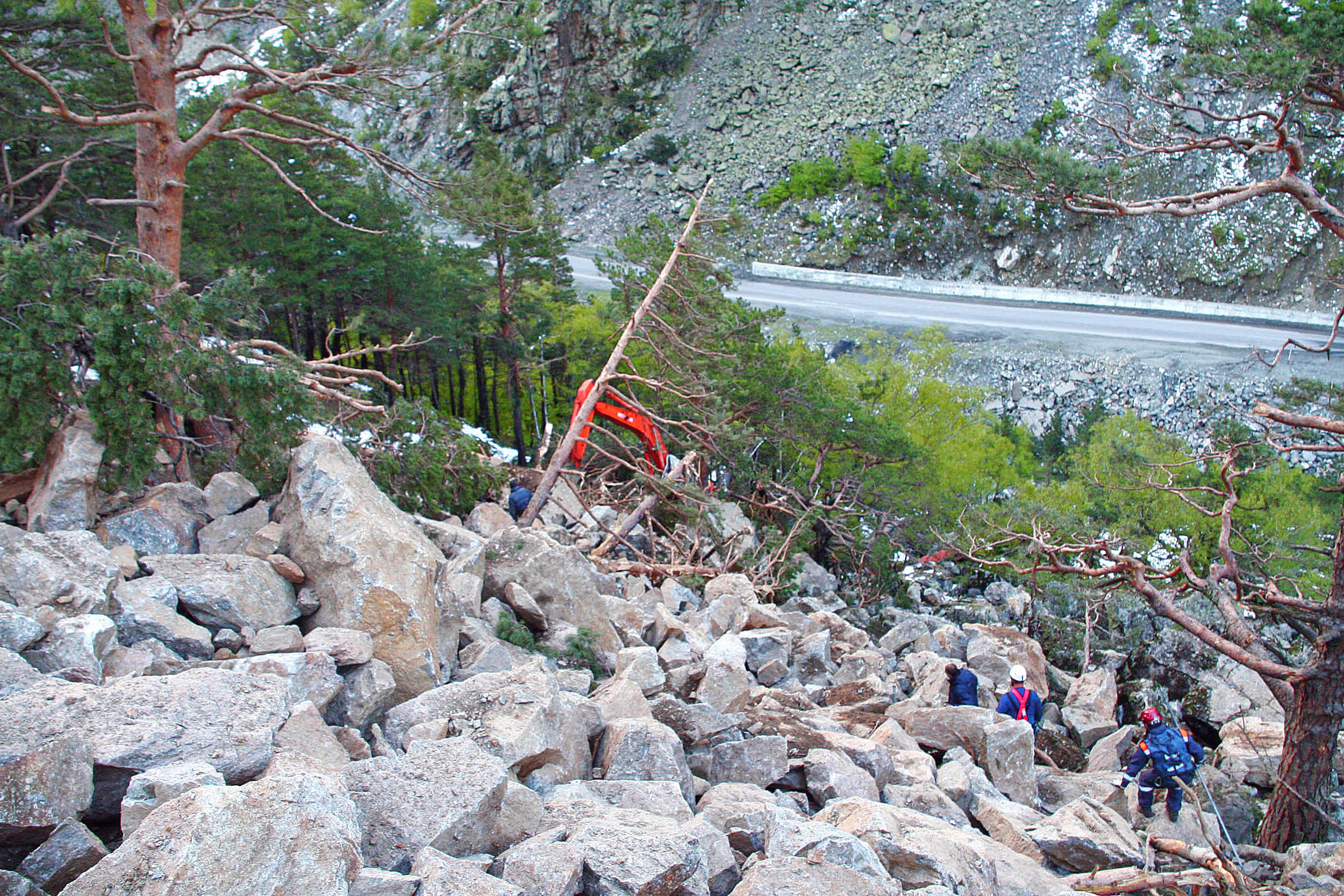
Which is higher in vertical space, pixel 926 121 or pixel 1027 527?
pixel 926 121

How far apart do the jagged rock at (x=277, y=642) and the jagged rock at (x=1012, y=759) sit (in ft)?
16.2

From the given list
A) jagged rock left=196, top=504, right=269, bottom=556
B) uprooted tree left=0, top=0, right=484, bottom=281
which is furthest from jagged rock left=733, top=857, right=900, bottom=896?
uprooted tree left=0, top=0, right=484, bottom=281

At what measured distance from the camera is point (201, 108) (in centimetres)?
1678

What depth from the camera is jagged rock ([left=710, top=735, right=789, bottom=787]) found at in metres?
5.11

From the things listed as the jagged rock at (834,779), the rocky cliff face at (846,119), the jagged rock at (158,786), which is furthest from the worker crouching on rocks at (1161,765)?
the rocky cliff face at (846,119)

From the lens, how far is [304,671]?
4.30 m

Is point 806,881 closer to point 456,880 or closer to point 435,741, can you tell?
point 456,880

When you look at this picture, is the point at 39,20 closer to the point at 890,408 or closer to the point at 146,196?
the point at 146,196

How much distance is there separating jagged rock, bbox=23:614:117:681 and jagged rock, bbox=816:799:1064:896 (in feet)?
11.3

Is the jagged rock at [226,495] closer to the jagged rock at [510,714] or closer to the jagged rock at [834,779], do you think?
the jagged rock at [510,714]

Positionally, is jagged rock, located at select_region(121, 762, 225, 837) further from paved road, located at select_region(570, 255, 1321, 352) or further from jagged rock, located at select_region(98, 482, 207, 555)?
paved road, located at select_region(570, 255, 1321, 352)

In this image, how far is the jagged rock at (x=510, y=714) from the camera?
4.16m

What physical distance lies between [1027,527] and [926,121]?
3018cm

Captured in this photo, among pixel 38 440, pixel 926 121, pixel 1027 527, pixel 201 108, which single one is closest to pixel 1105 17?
pixel 926 121
